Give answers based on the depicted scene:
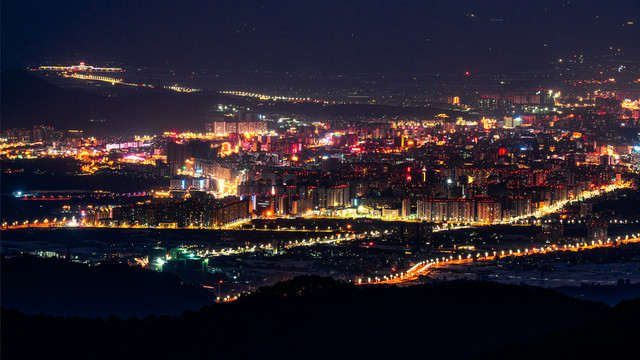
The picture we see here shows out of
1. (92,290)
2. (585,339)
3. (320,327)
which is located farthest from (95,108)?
(585,339)

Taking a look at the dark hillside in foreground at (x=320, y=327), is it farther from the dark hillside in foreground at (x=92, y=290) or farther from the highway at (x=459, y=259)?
the highway at (x=459, y=259)

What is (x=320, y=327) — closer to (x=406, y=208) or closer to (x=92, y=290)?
(x=92, y=290)

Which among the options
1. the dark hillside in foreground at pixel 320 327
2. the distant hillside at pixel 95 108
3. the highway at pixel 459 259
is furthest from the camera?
the distant hillside at pixel 95 108

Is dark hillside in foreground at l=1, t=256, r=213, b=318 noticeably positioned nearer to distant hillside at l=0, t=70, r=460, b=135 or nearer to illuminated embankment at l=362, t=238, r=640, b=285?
illuminated embankment at l=362, t=238, r=640, b=285

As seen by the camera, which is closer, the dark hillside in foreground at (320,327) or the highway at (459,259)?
the dark hillside in foreground at (320,327)

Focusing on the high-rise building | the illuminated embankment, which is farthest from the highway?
the high-rise building

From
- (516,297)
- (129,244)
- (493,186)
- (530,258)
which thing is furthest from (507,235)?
(516,297)

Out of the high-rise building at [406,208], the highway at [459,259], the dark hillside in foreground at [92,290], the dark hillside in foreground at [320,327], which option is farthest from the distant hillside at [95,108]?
the dark hillside in foreground at [320,327]

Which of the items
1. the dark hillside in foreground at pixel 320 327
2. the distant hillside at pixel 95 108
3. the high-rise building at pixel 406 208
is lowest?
the dark hillside in foreground at pixel 320 327
